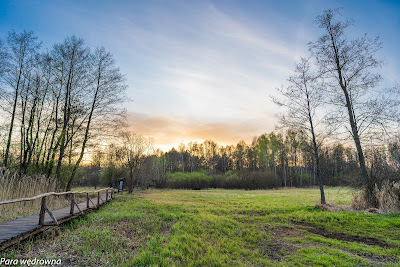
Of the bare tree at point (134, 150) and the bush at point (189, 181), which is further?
the bush at point (189, 181)

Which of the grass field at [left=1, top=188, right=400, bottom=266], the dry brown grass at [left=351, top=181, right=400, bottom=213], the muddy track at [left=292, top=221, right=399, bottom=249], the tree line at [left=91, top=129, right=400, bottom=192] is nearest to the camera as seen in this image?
the grass field at [left=1, top=188, right=400, bottom=266]

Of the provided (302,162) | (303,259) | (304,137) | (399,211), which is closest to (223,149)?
(302,162)

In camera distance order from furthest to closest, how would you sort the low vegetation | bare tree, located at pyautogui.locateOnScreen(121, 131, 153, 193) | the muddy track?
bare tree, located at pyautogui.locateOnScreen(121, 131, 153, 193), the low vegetation, the muddy track

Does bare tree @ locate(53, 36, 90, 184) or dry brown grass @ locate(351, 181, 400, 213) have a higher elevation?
bare tree @ locate(53, 36, 90, 184)

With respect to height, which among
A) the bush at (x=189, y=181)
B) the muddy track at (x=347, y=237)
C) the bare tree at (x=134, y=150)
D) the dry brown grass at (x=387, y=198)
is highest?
the bare tree at (x=134, y=150)

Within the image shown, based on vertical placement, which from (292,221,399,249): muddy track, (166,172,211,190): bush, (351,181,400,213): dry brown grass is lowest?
(166,172,211,190): bush

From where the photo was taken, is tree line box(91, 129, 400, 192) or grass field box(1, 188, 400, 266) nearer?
grass field box(1, 188, 400, 266)

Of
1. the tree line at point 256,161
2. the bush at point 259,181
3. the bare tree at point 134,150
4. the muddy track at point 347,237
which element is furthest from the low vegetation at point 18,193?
the bush at point 259,181

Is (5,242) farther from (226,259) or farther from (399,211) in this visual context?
(399,211)

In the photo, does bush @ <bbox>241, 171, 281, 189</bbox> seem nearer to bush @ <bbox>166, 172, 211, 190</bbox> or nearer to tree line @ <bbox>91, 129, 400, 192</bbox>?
tree line @ <bbox>91, 129, 400, 192</bbox>

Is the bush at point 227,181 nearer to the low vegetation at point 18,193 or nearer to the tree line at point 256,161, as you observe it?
the tree line at point 256,161

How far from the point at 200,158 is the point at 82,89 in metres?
52.2

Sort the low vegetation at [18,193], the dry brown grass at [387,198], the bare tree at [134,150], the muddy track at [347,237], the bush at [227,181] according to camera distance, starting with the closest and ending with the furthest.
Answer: the muddy track at [347,237], the low vegetation at [18,193], the dry brown grass at [387,198], the bare tree at [134,150], the bush at [227,181]

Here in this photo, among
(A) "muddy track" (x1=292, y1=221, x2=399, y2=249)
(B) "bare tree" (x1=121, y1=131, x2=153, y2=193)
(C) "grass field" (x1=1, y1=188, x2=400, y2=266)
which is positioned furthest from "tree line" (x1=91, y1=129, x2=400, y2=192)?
(A) "muddy track" (x1=292, y1=221, x2=399, y2=249)
